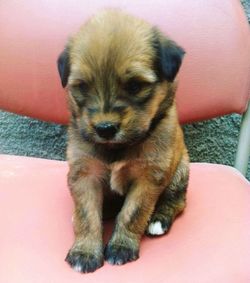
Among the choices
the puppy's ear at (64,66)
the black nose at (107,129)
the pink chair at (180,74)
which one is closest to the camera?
the black nose at (107,129)

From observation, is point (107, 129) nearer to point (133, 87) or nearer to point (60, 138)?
point (133, 87)

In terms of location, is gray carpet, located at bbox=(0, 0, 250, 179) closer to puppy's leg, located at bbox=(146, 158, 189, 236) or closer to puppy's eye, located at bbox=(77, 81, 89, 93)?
puppy's leg, located at bbox=(146, 158, 189, 236)

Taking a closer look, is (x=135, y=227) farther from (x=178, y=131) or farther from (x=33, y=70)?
(x=33, y=70)

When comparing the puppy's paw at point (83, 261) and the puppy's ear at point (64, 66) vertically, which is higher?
the puppy's ear at point (64, 66)

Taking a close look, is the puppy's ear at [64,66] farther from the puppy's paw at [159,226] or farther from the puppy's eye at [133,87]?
the puppy's paw at [159,226]

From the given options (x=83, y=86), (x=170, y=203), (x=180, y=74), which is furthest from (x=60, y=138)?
(x=83, y=86)

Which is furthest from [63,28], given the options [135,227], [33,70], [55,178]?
[135,227]

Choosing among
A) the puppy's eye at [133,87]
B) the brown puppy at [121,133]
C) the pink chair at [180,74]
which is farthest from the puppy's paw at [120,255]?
the puppy's eye at [133,87]
